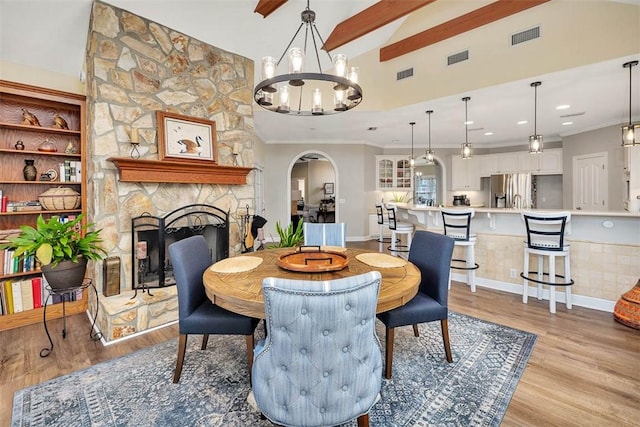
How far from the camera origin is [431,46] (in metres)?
4.46

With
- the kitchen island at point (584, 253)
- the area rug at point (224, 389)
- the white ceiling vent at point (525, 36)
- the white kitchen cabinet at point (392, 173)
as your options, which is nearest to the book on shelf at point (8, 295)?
the area rug at point (224, 389)

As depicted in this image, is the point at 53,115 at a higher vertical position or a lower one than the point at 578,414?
higher

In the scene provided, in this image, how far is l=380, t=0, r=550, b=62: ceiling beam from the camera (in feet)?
11.9

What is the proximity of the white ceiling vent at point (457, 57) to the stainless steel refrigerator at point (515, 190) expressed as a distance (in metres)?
4.47

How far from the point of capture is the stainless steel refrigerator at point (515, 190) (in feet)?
23.6

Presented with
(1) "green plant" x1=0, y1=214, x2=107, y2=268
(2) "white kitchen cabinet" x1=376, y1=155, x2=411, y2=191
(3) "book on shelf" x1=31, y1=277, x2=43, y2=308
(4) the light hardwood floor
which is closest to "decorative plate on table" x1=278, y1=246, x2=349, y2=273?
(4) the light hardwood floor

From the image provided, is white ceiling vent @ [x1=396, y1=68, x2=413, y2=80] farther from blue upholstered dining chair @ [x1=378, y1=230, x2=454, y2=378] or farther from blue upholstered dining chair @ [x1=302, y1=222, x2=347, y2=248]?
blue upholstered dining chair @ [x1=378, y1=230, x2=454, y2=378]

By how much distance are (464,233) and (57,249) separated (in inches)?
164

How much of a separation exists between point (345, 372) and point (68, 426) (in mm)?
1598

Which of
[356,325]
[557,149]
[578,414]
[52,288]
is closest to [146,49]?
[52,288]

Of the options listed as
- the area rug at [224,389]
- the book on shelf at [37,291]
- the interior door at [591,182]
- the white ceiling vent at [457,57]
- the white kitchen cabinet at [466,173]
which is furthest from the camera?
the white kitchen cabinet at [466,173]

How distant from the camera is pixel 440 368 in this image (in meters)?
2.07

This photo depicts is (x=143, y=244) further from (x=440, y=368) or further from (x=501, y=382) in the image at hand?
(x=501, y=382)

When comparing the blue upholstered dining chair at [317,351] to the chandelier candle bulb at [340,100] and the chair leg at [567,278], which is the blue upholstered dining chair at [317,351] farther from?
the chair leg at [567,278]
